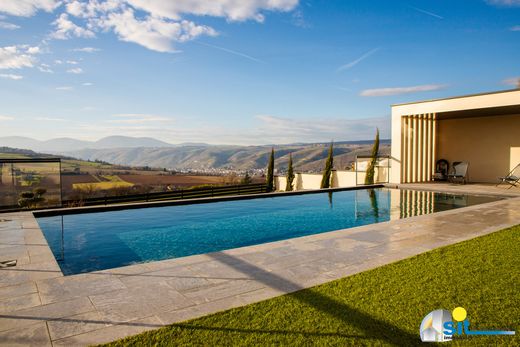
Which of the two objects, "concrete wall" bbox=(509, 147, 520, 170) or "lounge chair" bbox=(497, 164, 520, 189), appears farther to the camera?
"concrete wall" bbox=(509, 147, 520, 170)

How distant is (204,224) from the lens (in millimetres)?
7266

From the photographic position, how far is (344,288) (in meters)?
3.13

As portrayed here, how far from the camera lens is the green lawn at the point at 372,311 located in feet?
7.47

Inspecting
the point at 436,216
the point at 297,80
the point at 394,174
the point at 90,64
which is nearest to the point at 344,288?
the point at 436,216

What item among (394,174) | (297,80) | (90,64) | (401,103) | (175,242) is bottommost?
(175,242)

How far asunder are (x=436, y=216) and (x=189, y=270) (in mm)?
5270

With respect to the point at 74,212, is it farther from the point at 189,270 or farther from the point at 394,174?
the point at 394,174

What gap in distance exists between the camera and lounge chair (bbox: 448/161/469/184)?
12961mm

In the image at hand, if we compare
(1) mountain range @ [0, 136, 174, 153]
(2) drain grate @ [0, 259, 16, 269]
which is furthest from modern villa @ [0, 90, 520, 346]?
(1) mountain range @ [0, 136, 174, 153]

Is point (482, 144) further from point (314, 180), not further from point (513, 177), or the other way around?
point (314, 180)

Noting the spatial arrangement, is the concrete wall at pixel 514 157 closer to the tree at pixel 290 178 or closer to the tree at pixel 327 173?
the tree at pixel 327 173

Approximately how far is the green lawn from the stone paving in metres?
0.20

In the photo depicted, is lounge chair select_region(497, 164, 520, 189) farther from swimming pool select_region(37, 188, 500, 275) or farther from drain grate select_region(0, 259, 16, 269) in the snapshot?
drain grate select_region(0, 259, 16, 269)

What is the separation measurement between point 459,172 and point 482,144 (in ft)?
4.97
